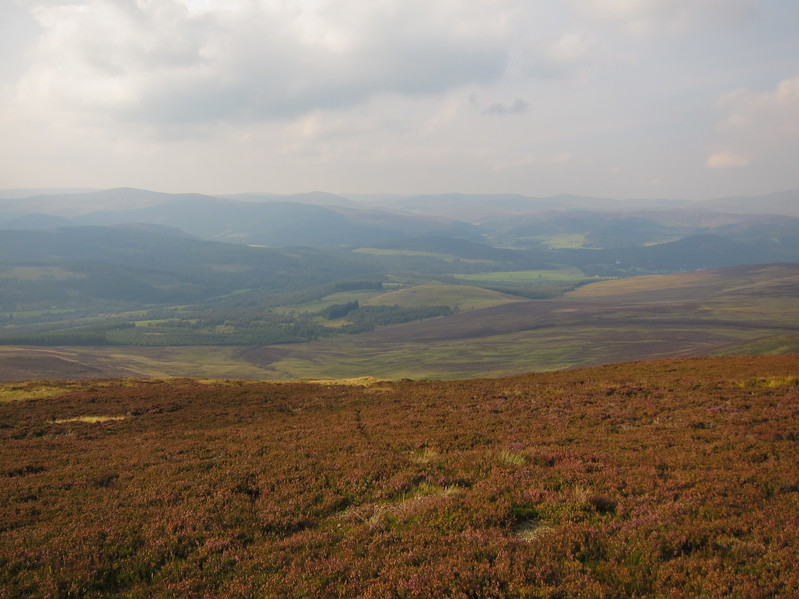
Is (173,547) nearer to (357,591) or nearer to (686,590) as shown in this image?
(357,591)

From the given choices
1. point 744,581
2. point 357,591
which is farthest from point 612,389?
point 357,591

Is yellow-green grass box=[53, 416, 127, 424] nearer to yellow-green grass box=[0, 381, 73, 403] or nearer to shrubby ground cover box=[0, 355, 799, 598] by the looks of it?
shrubby ground cover box=[0, 355, 799, 598]

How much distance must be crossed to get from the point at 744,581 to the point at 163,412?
35.1 m

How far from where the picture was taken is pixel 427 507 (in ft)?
38.5

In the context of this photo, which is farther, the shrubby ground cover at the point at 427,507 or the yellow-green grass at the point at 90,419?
the yellow-green grass at the point at 90,419

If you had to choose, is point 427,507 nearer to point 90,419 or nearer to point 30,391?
point 90,419

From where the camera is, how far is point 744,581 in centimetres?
774

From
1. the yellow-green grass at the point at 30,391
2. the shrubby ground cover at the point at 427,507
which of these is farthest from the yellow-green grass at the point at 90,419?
the yellow-green grass at the point at 30,391

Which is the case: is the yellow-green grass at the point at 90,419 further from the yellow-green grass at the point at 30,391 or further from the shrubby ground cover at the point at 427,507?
the yellow-green grass at the point at 30,391

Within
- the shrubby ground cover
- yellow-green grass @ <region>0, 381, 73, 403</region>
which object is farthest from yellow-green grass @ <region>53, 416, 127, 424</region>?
yellow-green grass @ <region>0, 381, 73, 403</region>

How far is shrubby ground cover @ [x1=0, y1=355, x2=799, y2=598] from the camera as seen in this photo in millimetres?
8586

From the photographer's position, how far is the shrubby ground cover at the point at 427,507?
859cm

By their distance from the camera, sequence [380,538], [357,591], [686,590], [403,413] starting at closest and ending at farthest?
[686,590], [357,591], [380,538], [403,413]

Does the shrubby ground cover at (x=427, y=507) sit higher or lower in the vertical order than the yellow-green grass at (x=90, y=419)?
higher
